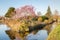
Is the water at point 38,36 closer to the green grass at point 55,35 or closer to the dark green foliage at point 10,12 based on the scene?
the green grass at point 55,35

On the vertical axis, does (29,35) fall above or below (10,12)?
below

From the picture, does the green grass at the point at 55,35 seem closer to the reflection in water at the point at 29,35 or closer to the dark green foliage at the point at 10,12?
the reflection in water at the point at 29,35

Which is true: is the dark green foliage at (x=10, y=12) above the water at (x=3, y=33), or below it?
above

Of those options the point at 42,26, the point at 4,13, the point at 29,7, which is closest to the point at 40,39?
the point at 42,26

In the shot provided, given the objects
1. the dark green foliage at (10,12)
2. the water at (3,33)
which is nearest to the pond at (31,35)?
the water at (3,33)

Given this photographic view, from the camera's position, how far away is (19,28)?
7.57ft

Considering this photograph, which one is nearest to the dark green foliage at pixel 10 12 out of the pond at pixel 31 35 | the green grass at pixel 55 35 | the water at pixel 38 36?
the pond at pixel 31 35

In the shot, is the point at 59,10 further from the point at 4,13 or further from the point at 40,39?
the point at 4,13

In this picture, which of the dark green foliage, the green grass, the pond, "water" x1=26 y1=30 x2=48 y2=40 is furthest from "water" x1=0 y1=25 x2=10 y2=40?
the green grass

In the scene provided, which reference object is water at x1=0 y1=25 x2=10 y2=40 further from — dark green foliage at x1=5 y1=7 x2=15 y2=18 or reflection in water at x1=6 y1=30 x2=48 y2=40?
dark green foliage at x1=5 y1=7 x2=15 y2=18

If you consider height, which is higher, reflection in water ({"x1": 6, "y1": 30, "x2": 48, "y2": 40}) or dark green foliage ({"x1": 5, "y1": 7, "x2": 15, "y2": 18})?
dark green foliage ({"x1": 5, "y1": 7, "x2": 15, "y2": 18})

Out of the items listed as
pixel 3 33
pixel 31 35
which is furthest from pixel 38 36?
pixel 3 33

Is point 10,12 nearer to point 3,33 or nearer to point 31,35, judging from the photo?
point 3,33

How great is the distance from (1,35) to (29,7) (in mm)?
632
